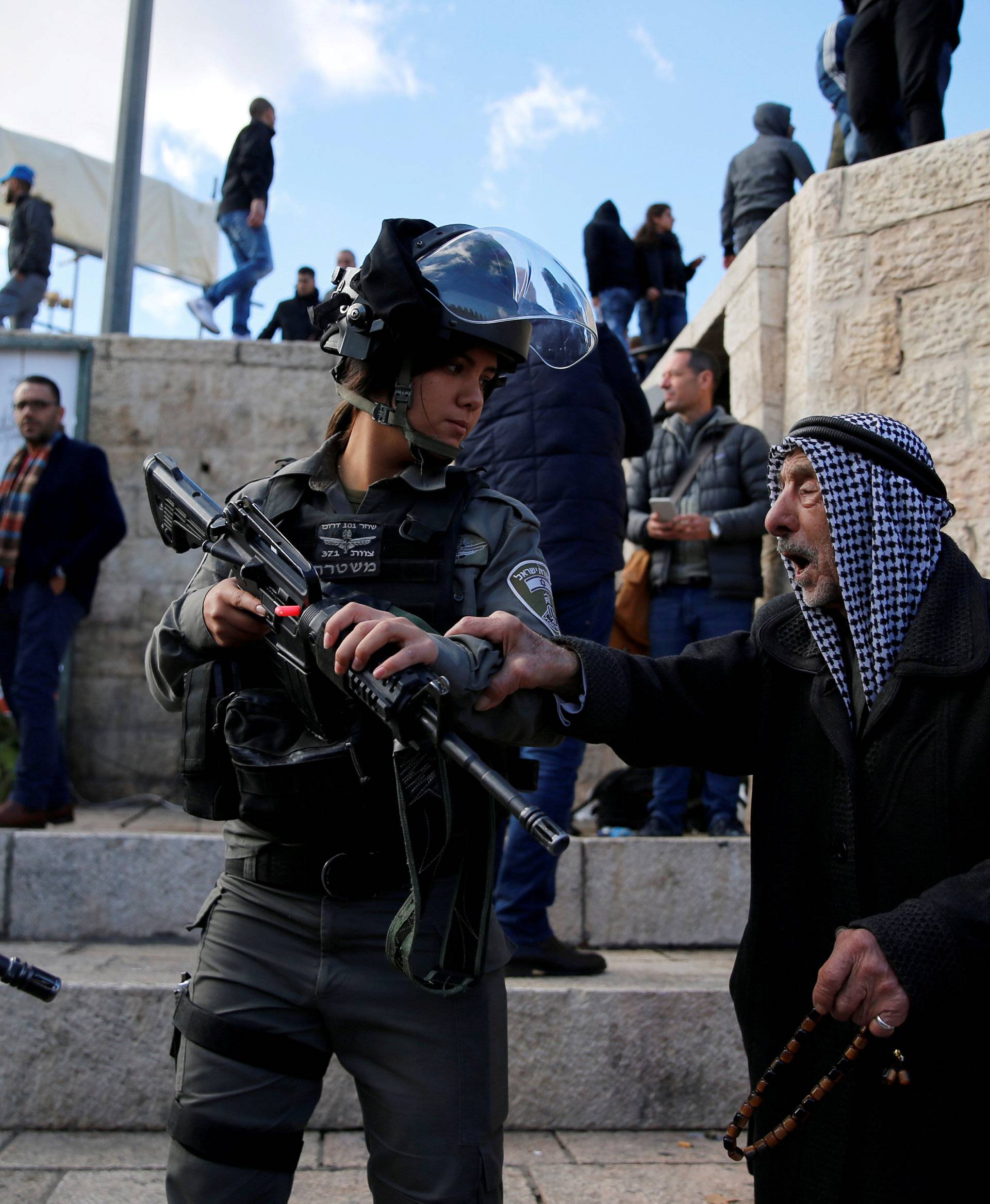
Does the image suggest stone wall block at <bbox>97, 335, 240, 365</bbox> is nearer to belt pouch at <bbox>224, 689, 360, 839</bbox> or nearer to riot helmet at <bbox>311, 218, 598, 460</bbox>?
riot helmet at <bbox>311, 218, 598, 460</bbox>

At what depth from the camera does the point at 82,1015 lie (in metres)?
3.29

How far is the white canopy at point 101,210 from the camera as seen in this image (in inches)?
563

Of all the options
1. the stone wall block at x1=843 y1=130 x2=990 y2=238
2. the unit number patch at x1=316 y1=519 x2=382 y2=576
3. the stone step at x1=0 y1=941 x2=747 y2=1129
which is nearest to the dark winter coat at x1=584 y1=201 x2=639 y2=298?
the stone wall block at x1=843 y1=130 x2=990 y2=238

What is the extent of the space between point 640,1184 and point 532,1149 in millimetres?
352

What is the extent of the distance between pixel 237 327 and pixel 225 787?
667 cm

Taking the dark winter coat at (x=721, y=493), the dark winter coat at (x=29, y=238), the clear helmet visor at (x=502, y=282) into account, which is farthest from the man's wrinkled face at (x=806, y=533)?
the dark winter coat at (x=29, y=238)

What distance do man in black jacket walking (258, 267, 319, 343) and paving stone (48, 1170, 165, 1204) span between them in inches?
262

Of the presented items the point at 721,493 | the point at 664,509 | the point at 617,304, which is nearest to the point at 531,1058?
the point at 664,509

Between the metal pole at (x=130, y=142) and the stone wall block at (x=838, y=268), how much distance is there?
14.4 ft

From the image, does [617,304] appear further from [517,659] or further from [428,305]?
[517,659]

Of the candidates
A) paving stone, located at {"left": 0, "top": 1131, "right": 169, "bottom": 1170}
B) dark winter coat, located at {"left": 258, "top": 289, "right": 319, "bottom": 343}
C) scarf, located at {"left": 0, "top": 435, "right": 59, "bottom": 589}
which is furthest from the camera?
dark winter coat, located at {"left": 258, "top": 289, "right": 319, "bottom": 343}

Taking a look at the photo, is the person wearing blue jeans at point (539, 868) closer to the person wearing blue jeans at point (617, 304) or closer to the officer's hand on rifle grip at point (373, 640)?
the officer's hand on rifle grip at point (373, 640)

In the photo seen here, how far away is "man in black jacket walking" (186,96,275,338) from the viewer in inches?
320

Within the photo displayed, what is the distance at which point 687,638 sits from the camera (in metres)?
4.98
